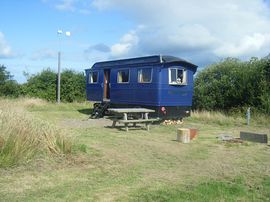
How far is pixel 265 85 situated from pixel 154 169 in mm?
14669

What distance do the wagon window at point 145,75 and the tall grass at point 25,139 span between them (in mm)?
10329

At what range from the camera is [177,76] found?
2011cm

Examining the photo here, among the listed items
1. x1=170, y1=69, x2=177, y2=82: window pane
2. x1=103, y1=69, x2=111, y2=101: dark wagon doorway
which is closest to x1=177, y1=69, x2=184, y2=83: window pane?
x1=170, y1=69, x2=177, y2=82: window pane

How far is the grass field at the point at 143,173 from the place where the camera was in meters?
6.78

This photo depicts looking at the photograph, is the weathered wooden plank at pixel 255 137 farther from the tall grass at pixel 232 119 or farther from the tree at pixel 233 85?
the tree at pixel 233 85

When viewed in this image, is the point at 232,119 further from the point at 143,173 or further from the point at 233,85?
the point at 143,173

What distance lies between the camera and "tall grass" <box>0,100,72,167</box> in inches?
333

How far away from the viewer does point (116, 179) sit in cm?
773

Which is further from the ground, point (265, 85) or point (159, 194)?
point (265, 85)

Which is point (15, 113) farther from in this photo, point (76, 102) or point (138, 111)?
point (76, 102)

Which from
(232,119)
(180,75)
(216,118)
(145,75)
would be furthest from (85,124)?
(232,119)

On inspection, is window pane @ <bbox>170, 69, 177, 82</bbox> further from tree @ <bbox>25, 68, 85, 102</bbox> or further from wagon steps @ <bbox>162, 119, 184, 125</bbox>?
tree @ <bbox>25, 68, 85, 102</bbox>

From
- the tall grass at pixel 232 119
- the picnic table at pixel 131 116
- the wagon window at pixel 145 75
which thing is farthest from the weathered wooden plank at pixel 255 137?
the wagon window at pixel 145 75

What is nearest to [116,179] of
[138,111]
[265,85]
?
[138,111]
